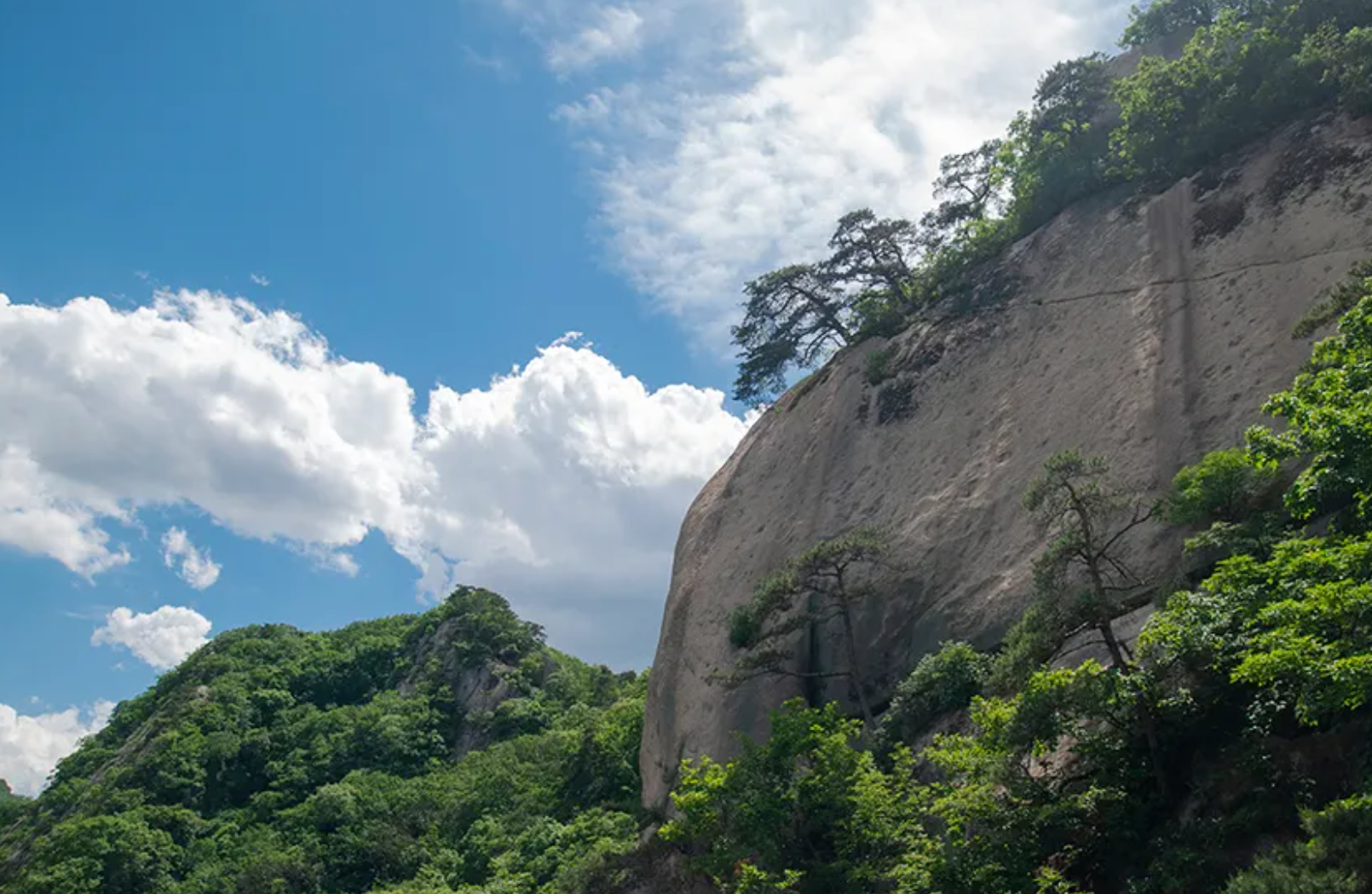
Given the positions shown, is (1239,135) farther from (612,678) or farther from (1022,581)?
(612,678)

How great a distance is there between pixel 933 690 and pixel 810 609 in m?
6.48

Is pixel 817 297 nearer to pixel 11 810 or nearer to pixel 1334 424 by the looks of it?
pixel 1334 424

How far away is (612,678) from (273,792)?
24714mm

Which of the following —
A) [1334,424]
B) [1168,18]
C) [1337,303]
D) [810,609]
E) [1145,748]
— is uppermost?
[1168,18]

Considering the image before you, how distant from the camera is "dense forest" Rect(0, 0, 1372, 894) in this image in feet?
49.2

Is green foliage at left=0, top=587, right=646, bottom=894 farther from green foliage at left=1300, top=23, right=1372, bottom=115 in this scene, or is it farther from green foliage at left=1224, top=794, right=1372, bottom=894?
green foliage at left=1300, top=23, right=1372, bottom=115

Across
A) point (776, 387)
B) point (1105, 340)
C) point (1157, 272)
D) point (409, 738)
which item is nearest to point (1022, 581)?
point (1105, 340)

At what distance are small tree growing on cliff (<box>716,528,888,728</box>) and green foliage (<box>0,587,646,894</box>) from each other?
28.7ft

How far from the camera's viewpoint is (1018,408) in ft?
99.0

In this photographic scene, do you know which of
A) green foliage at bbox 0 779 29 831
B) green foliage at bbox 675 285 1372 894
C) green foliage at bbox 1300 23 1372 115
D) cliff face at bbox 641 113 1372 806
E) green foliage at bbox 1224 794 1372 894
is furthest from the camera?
green foliage at bbox 0 779 29 831

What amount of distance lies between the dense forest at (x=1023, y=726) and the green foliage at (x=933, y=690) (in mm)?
82

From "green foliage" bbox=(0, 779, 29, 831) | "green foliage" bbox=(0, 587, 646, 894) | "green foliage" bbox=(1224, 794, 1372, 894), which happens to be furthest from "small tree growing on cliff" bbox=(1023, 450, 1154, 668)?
"green foliage" bbox=(0, 779, 29, 831)

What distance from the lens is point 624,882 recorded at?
1225 inches

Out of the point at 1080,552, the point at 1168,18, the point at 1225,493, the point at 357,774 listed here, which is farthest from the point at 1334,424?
the point at 357,774
